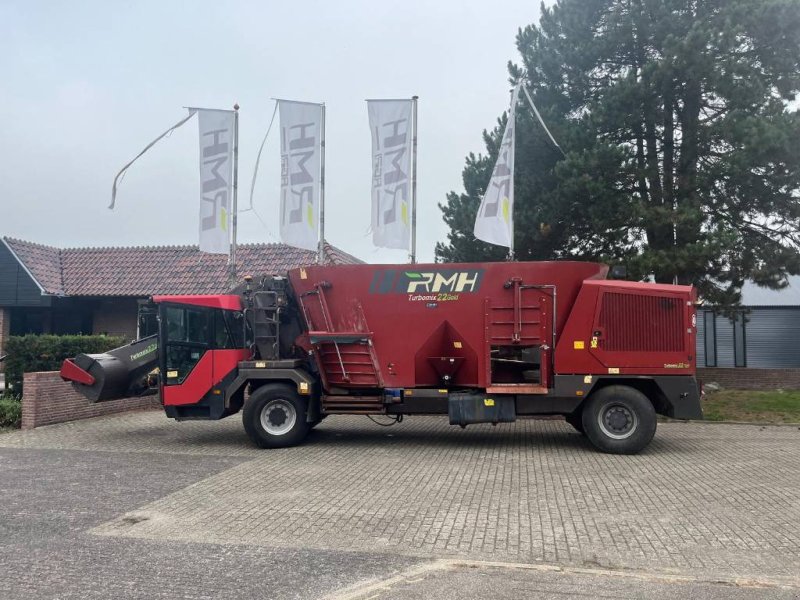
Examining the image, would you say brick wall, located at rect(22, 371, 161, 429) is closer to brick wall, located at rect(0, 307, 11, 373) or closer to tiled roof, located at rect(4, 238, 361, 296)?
tiled roof, located at rect(4, 238, 361, 296)

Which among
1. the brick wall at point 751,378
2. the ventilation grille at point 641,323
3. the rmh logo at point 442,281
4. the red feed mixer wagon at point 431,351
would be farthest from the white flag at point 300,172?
the brick wall at point 751,378

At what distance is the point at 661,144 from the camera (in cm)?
1537

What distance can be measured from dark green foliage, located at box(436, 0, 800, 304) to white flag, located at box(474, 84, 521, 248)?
35.2 inches

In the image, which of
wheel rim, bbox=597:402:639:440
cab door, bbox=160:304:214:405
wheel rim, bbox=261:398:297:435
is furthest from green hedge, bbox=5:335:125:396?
wheel rim, bbox=597:402:639:440

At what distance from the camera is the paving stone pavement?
590 centimetres

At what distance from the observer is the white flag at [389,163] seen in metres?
14.9

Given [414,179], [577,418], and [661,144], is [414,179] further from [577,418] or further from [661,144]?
[577,418]

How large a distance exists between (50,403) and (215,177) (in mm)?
5999

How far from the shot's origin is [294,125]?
15359 millimetres

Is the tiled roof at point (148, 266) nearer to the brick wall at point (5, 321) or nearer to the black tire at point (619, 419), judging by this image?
the brick wall at point (5, 321)

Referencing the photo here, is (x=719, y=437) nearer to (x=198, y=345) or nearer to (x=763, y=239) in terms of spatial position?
(x=763, y=239)

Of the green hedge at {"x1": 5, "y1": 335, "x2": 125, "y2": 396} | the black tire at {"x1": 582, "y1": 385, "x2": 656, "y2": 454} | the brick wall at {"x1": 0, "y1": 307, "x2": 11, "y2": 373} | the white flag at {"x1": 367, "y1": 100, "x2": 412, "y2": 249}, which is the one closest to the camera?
the black tire at {"x1": 582, "y1": 385, "x2": 656, "y2": 454}

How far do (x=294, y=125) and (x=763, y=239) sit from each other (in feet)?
35.1

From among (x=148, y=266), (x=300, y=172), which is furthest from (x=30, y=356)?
(x=148, y=266)
